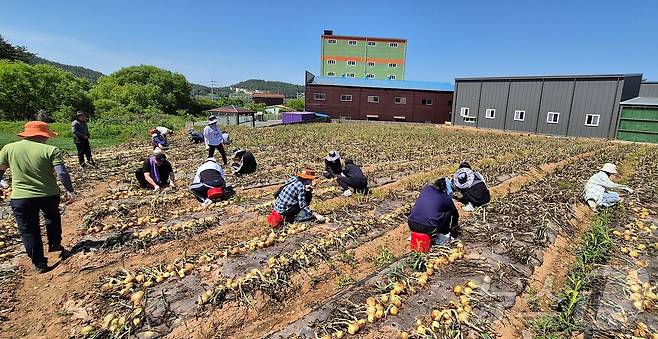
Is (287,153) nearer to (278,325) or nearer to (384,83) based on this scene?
(278,325)

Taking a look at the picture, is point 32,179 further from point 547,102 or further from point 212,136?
point 547,102

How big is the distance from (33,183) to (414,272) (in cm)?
529

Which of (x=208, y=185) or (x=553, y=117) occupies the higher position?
(x=553, y=117)

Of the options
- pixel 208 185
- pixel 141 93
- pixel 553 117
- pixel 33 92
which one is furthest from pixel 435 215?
pixel 141 93

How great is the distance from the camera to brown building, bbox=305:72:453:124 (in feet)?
128

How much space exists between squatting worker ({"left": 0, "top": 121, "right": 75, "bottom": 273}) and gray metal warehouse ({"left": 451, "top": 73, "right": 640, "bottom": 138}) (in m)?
30.5

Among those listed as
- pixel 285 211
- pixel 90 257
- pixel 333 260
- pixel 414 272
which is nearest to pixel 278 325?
pixel 333 260

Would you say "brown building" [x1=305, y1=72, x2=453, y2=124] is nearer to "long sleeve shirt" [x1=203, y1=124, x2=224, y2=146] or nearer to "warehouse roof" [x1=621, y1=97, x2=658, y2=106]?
"warehouse roof" [x1=621, y1=97, x2=658, y2=106]

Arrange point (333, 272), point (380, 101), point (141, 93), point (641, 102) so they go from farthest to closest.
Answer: point (141, 93) → point (380, 101) → point (641, 102) → point (333, 272)

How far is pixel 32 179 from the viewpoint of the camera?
481cm

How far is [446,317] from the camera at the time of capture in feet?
12.3

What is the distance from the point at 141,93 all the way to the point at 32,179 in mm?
46234

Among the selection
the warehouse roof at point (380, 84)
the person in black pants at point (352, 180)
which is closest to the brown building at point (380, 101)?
the warehouse roof at point (380, 84)

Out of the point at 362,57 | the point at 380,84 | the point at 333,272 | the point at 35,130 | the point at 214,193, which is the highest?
the point at 362,57
